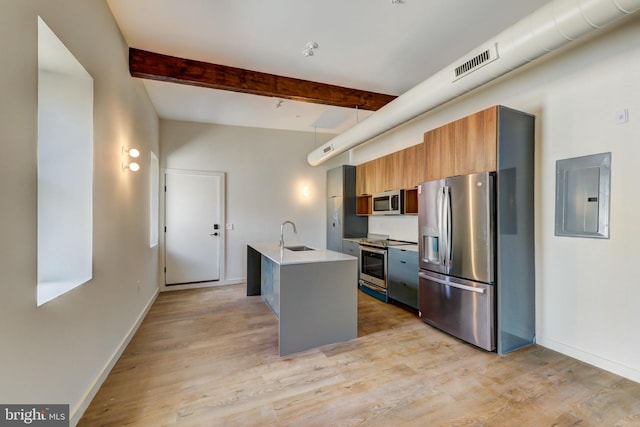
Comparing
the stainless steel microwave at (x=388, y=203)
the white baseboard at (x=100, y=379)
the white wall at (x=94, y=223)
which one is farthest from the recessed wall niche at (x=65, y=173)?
the stainless steel microwave at (x=388, y=203)

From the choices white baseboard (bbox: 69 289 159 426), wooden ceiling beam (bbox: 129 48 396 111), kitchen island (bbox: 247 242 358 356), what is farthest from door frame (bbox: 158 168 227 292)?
kitchen island (bbox: 247 242 358 356)

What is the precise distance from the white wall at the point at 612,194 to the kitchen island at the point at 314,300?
1.94m

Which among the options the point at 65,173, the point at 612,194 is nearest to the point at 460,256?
the point at 612,194

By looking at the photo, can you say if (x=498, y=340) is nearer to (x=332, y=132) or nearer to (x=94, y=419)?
(x=94, y=419)

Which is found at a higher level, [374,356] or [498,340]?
[498,340]

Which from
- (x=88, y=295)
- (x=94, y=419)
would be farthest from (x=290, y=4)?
(x=94, y=419)

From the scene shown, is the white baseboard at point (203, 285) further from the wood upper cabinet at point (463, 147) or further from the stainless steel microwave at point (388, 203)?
the wood upper cabinet at point (463, 147)

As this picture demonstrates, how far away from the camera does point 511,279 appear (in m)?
2.76

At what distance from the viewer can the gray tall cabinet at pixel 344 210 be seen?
5.71 m

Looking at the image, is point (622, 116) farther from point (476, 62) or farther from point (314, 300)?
point (314, 300)

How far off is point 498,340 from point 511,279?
59 centimetres

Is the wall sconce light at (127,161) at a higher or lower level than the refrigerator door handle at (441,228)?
higher

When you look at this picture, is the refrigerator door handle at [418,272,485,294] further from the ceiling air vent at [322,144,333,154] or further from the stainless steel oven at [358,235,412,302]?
the ceiling air vent at [322,144,333,154]

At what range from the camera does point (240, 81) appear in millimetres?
3400
